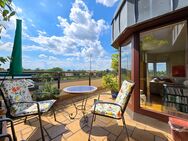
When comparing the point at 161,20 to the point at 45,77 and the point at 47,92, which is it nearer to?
the point at 47,92

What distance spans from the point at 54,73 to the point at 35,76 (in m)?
0.63

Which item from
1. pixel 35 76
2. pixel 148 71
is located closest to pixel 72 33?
pixel 35 76

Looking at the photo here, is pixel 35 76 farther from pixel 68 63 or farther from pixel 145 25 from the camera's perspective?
pixel 68 63

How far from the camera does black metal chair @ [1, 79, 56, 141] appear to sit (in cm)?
195

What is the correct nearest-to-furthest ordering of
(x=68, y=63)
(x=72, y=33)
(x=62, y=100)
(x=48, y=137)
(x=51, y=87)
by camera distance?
(x=48, y=137), (x=51, y=87), (x=62, y=100), (x=72, y=33), (x=68, y=63)

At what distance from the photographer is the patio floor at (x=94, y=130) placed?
210 cm

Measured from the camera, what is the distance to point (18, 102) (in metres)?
1.98

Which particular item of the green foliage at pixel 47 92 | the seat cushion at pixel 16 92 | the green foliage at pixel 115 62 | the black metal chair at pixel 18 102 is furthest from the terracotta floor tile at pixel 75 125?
the green foliage at pixel 115 62

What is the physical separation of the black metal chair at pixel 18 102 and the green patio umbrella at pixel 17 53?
0.23 m

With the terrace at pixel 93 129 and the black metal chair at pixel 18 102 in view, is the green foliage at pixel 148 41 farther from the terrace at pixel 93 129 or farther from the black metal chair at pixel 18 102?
the black metal chair at pixel 18 102

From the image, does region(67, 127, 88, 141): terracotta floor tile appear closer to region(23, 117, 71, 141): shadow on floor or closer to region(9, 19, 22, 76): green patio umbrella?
region(23, 117, 71, 141): shadow on floor

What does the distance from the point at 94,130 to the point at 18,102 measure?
1.44m

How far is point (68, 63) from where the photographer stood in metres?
9.63

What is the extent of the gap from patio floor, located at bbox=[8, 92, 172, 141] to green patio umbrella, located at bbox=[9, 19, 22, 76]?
110 cm
